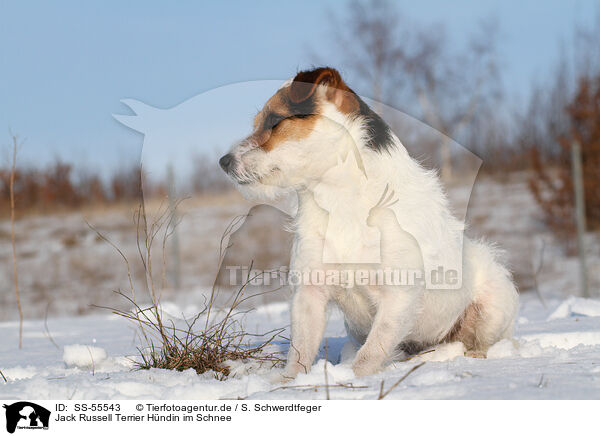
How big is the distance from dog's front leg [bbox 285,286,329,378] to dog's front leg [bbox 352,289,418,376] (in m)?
0.28

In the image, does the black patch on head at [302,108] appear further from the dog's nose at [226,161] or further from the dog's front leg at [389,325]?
the dog's front leg at [389,325]

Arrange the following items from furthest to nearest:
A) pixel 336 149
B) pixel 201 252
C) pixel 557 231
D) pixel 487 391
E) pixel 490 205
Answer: pixel 490 205 < pixel 201 252 < pixel 557 231 < pixel 336 149 < pixel 487 391

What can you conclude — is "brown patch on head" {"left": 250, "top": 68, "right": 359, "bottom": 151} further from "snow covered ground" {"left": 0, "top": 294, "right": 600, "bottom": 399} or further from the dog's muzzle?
"snow covered ground" {"left": 0, "top": 294, "right": 600, "bottom": 399}

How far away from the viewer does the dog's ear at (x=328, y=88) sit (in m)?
3.07

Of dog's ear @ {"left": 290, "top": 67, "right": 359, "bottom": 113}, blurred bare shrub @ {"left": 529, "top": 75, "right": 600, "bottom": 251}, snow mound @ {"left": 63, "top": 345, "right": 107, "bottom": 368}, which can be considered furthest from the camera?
blurred bare shrub @ {"left": 529, "top": 75, "right": 600, "bottom": 251}

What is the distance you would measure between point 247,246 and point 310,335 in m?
10.7

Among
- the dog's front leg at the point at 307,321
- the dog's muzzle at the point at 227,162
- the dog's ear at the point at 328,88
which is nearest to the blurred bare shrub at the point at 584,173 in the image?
the dog's ear at the point at 328,88

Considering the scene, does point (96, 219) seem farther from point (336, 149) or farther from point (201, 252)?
point (336, 149)

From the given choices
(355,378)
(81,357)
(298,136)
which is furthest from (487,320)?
Answer: (81,357)

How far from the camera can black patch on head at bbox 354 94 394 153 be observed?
3.15 meters

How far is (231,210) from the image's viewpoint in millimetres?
15195
